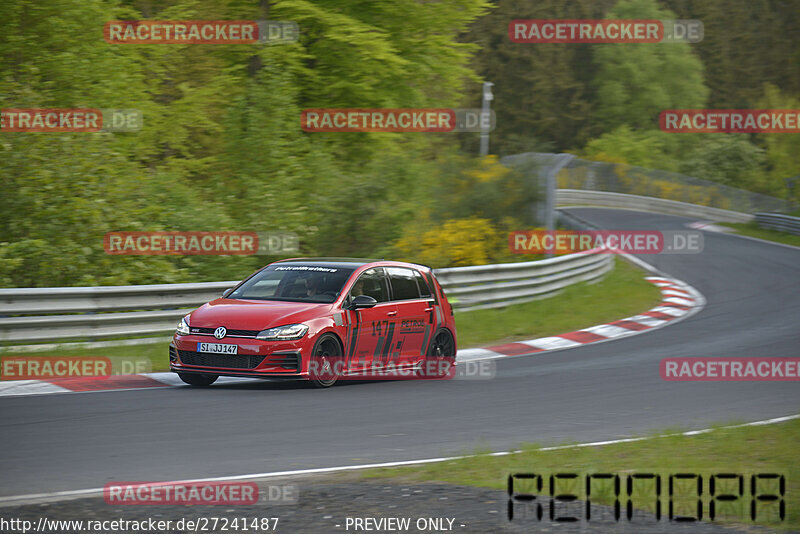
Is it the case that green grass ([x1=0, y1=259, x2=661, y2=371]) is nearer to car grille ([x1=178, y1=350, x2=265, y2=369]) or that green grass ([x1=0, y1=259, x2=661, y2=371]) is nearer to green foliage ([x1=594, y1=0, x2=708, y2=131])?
car grille ([x1=178, y1=350, x2=265, y2=369])

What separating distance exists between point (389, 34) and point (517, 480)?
20843mm

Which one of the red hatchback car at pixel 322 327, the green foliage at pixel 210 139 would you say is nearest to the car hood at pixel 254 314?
the red hatchback car at pixel 322 327

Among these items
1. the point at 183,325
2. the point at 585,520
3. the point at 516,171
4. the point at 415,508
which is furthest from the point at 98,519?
the point at 516,171

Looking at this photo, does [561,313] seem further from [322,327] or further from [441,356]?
[322,327]

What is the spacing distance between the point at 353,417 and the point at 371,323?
7.92 ft

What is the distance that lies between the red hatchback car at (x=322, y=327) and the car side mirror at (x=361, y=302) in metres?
0.01

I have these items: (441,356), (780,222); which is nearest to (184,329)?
(441,356)

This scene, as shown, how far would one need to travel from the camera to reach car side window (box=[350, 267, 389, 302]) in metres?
12.4

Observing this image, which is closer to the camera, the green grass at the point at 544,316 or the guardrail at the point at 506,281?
the green grass at the point at 544,316

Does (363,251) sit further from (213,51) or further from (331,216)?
(213,51)

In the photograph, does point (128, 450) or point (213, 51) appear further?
point (213, 51)

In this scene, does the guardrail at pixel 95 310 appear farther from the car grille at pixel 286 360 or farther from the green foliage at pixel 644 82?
the green foliage at pixel 644 82

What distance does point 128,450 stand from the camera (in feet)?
26.5

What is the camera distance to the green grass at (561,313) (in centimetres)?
1791
